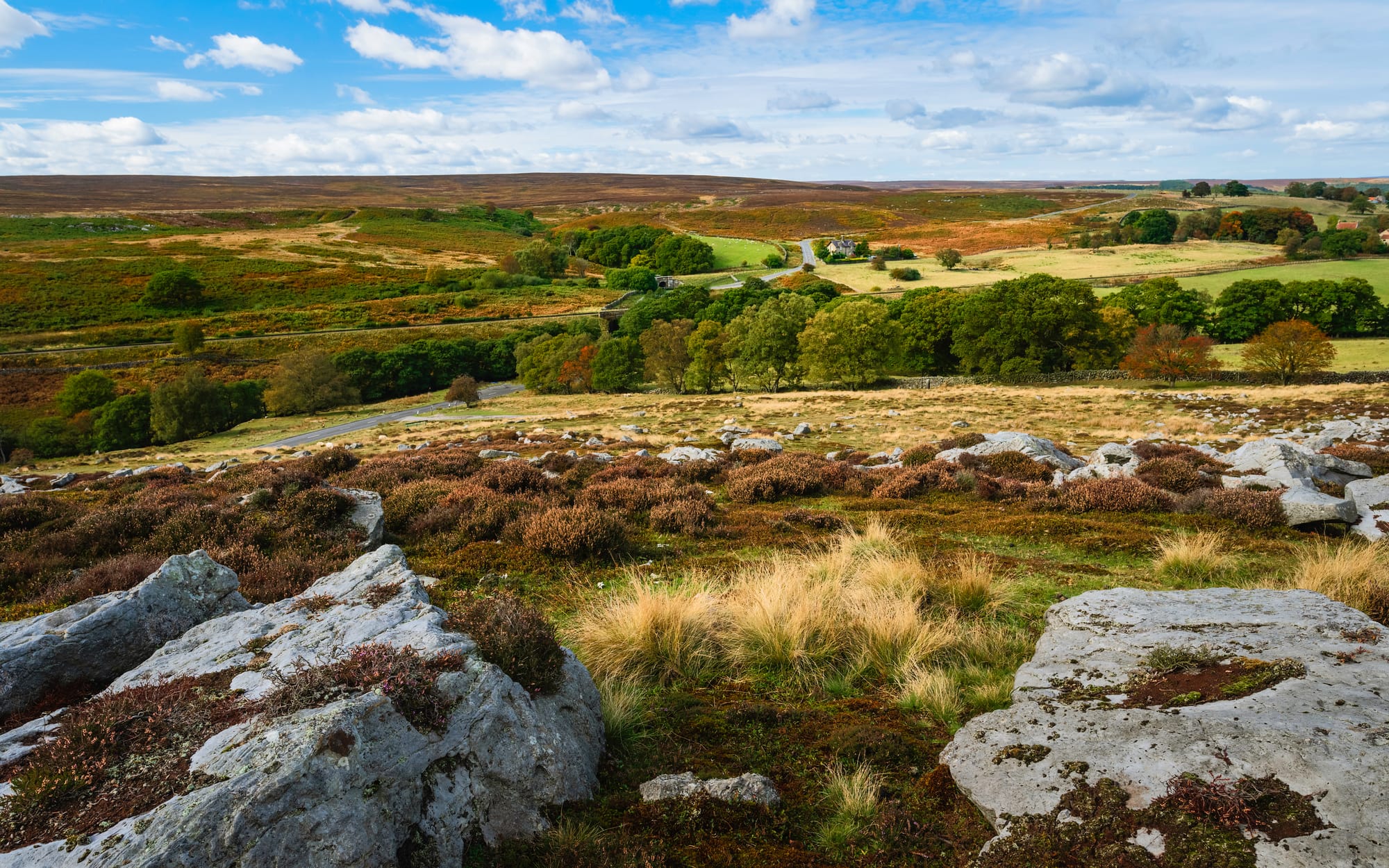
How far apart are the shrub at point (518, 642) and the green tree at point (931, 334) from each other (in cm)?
7132

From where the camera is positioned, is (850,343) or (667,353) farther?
(667,353)

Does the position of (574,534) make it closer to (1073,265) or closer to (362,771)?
(362,771)

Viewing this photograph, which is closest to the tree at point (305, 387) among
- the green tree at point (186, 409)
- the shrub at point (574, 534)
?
the green tree at point (186, 409)

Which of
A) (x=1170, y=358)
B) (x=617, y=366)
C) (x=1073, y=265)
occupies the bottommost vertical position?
(x=617, y=366)

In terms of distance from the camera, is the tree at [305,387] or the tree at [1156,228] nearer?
the tree at [305,387]

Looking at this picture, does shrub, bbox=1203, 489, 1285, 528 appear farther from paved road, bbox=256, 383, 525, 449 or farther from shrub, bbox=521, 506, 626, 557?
paved road, bbox=256, 383, 525, 449

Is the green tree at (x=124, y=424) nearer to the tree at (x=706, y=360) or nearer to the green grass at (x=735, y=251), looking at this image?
the tree at (x=706, y=360)

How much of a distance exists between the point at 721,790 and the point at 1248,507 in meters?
11.9

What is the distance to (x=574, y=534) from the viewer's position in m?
10.0

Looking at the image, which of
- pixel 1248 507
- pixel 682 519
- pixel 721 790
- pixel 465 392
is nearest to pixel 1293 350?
pixel 1248 507

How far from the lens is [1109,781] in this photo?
390 centimetres

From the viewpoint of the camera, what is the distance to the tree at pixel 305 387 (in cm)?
7300

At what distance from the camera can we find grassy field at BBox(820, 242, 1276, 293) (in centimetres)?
10356

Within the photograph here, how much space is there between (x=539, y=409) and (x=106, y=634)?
52644 millimetres
